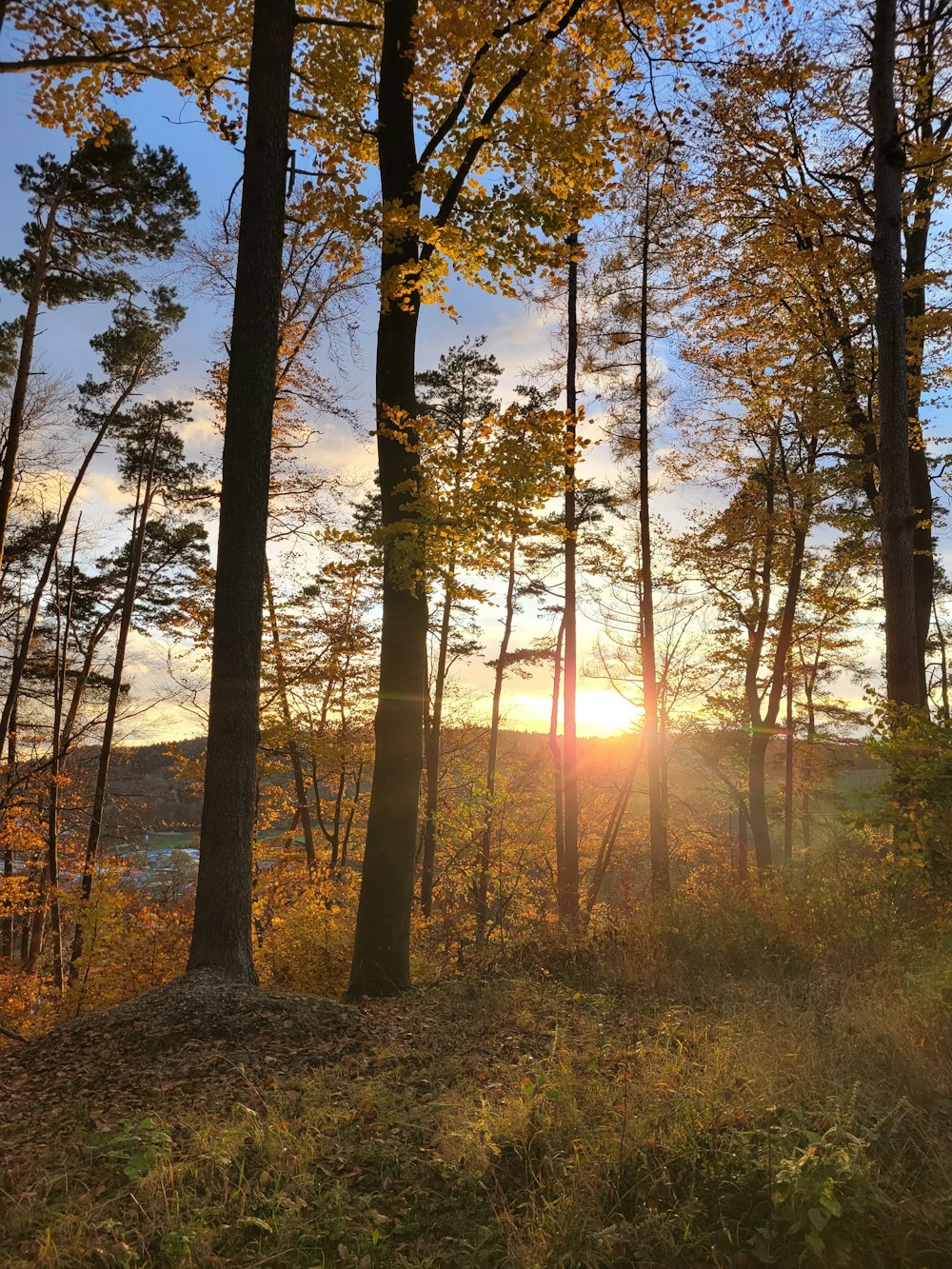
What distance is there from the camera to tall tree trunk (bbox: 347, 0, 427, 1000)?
747 centimetres

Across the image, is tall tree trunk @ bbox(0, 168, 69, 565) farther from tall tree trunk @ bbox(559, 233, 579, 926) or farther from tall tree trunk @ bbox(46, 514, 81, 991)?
tall tree trunk @ bbox(559, 233, 579, 926)

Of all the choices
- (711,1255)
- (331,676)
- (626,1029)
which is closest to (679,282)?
(331,676)

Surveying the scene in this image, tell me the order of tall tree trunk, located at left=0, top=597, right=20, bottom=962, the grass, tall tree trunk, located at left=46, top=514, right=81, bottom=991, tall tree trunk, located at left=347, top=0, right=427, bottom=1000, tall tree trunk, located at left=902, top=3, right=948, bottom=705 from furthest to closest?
1. tall tree trunk, located at left=46, top=514, right=81, bottom=991
2. tall tree trunk, located at left=0, top=597, right=20, bottom=962
3. tall tree trunk, located at left=902, top=3, right=948, bottom=705
4. tall tree trunk, located at left=347, top=0, right=427, bottom=1000
5. the grass

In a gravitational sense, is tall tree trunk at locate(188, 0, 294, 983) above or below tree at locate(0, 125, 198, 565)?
below

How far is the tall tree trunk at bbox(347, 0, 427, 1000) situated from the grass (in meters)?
2.20

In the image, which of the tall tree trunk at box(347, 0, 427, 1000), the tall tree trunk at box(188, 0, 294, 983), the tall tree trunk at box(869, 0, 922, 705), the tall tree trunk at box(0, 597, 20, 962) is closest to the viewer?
the tall tree trunk at box(188, 0, 294, 983)

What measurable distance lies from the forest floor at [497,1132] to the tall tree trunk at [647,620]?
9.09 m

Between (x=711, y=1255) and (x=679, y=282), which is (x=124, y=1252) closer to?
(x=711, y=1255)

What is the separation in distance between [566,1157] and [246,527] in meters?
5.27

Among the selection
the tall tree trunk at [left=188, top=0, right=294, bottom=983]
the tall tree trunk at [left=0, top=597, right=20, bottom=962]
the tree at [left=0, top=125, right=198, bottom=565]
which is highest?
the tree at [left=0, top=125, right=198, bottom=565]

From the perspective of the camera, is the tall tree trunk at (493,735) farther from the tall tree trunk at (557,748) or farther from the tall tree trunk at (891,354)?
the tall tree trunk at (891,354)

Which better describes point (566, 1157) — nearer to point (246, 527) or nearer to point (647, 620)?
point (246, 527)

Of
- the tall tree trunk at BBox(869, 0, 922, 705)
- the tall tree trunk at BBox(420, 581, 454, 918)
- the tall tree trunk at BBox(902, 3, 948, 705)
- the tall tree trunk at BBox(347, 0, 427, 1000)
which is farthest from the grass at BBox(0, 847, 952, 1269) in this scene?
the tall tree trunk at BBox(420, 581, 454, 918)

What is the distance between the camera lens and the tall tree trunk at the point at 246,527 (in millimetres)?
6254
